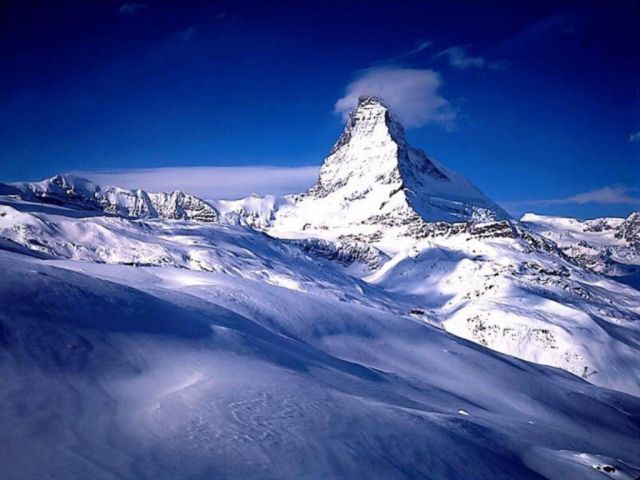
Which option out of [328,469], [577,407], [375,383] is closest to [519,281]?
[577,407]

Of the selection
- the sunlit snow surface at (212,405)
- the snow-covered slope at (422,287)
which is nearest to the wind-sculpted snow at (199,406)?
the sunlit snow surface at (212,405)

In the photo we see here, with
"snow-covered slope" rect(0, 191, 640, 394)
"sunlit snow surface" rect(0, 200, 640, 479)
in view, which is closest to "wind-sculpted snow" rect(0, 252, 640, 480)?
"sunlit snow surface" rect(0, 200, 640, 479)

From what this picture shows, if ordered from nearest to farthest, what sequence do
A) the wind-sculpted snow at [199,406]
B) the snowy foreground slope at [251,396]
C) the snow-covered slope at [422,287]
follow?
the wind-sculpted snow at [199,406] → the snowy foreground slope at [251,396] → the snow-covered slope at [422,287]

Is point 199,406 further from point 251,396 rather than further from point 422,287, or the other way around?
point 422,287

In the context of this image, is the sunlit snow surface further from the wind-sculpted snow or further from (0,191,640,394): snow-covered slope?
(0,191,640,394): snow-covered slope

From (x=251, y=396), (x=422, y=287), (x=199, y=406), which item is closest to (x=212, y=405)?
(x=199, y=406)

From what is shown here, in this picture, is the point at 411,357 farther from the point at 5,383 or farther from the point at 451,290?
the point at 451,290

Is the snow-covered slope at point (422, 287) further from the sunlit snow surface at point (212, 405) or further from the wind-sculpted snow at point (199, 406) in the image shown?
the wind-sculpted snow at point (199, 406)

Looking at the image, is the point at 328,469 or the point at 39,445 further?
the point at 328,469
